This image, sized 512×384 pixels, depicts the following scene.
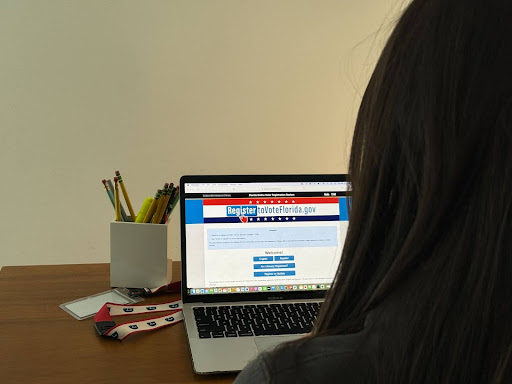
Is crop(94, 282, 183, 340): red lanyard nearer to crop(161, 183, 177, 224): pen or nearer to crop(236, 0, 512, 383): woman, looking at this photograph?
crop(161, 183, 177, 224): pen

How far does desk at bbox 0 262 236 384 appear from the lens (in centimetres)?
94

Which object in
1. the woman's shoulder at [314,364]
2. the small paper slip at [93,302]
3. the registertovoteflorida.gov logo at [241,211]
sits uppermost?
the registertovoteflorida.gov logo at [241,211]

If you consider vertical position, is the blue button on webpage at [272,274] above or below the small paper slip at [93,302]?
above

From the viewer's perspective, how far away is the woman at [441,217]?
18.0 inches

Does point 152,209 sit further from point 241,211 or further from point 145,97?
point 145,97

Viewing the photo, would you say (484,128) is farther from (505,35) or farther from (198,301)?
(198,301)

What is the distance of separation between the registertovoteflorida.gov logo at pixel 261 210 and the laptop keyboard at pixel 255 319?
0.18 m

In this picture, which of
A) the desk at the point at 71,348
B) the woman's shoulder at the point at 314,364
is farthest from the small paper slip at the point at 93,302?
the woman's shoulder at the point at 314,364

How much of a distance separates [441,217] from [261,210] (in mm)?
779

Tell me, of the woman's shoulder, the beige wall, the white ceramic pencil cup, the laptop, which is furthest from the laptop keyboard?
the beige wall

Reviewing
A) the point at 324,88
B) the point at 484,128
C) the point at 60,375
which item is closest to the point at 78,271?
the point at 60,375

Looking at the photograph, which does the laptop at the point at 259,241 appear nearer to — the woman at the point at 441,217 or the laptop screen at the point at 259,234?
the laptop screen at the point at 259,234

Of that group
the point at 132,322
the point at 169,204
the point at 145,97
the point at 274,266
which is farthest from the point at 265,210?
the point at 145,97

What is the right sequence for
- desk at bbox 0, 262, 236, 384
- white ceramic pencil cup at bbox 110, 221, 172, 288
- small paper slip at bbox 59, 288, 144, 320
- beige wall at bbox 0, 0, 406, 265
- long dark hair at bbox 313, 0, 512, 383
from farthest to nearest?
beige wall at bbox 0, 0, 406, 265, white ceramic pencil cup at bbox 110, 221, 172, 288, small paper slip at bbox 59, 288, 144, 320, desk at bbox 0, 262, 236, 384, long dark hair at bbox 313, 0, 512, 383
